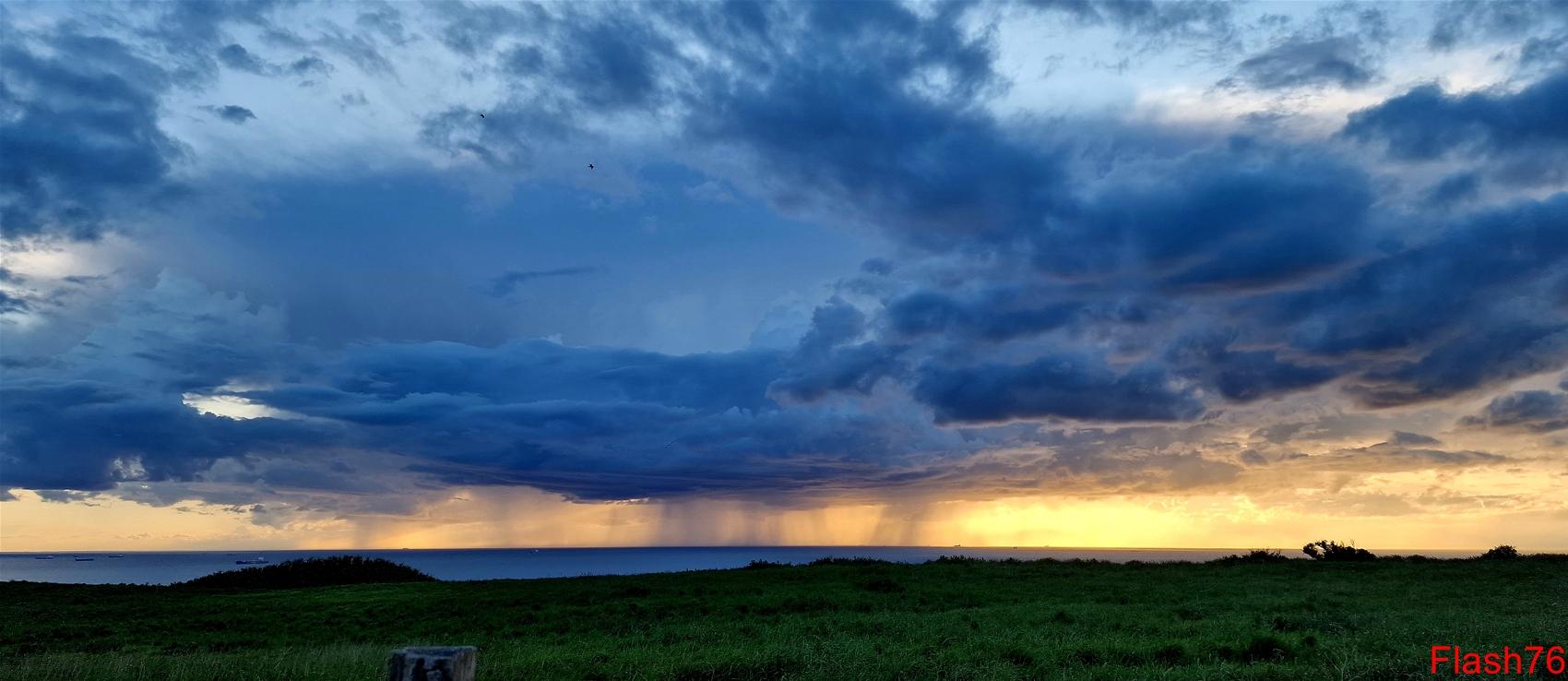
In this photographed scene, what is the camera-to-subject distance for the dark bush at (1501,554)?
5472 cm

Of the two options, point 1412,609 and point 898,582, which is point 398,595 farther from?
point 1412,609

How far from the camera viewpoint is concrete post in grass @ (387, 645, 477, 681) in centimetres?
823

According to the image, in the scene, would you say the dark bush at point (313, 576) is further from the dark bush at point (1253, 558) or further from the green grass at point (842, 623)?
the dark bush at point (1253, 558)

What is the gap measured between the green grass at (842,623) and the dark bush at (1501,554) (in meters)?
5.10

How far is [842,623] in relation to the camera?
27625 millimetres

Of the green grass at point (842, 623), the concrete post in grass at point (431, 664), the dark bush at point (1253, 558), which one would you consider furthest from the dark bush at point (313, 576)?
the concrete post in grass at point (431, 664)

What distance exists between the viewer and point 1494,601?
30.7m

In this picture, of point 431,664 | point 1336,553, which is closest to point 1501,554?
point 1336,553

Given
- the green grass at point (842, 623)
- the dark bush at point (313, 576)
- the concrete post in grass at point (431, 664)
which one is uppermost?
the concrete post in grass at point (431, 664)

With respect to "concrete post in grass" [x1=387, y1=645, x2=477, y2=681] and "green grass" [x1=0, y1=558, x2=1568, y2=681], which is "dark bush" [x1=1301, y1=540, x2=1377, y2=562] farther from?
"concrete post in grass" [x1=387, y1=645, x2=477, y2=681]

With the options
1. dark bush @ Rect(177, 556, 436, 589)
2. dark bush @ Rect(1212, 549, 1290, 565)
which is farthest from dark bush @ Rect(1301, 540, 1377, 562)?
dark bush @ Rect(177, 556, 436, 589)

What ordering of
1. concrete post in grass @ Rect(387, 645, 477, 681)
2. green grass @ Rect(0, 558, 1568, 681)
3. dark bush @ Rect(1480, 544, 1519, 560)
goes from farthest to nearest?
1. dark bush @ Rect(1480, 544, 1519, 560)
2. green grass @ Rect(0, 558, 1568, 681)
3. concrete post in grass @ Rect(387, 645, 477, 681)

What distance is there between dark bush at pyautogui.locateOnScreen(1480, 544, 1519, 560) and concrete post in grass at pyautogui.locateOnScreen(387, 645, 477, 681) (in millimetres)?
66269

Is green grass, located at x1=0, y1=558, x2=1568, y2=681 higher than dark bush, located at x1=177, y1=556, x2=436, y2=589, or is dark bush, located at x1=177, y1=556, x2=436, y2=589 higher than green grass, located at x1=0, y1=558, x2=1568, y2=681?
green grass, located at x1=0, y1=558, x2=1568, y2=681
